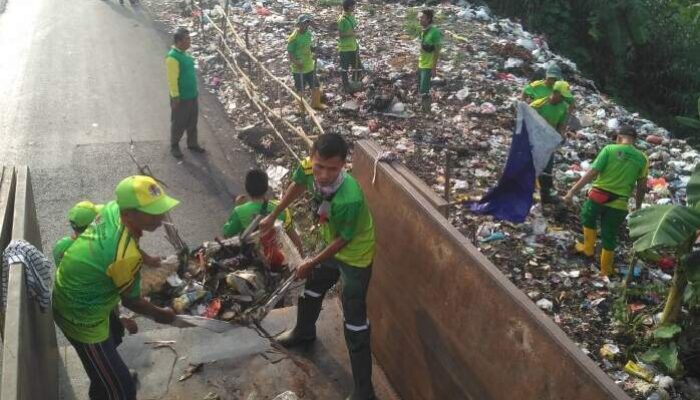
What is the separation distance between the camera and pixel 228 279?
4.71 metres

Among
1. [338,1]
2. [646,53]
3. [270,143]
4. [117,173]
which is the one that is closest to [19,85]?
[117,173]

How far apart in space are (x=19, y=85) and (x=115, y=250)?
27.8 feet

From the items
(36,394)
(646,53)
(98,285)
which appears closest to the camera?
(36,394)

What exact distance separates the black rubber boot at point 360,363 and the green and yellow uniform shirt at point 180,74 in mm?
4970

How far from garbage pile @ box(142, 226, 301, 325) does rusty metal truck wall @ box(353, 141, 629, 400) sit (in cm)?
90

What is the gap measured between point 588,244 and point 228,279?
11.8 feet

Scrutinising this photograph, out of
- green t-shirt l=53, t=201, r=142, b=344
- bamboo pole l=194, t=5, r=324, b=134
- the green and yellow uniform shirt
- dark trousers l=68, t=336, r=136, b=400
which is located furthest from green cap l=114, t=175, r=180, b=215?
the green and yellow uniform shirt

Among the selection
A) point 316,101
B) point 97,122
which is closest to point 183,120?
point 97,122

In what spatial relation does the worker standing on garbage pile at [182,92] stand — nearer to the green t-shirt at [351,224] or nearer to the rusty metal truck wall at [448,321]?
the rusty metal truck wall at [448,321]

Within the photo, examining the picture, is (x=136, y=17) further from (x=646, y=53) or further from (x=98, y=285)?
(x=98, y=285)

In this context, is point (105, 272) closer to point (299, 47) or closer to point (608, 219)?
point (608, 219)

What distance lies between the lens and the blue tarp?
16.8ft

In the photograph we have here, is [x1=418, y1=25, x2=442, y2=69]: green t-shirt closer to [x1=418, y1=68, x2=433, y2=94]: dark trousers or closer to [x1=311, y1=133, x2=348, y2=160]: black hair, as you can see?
[x1=418, y1=68, x2=433, y2=94]: dark trousers

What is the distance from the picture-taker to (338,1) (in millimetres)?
14453
